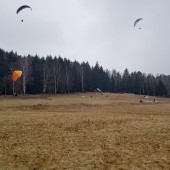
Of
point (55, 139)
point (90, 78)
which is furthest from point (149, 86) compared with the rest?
point (55, 139)

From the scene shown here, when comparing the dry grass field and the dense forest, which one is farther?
the dense forest

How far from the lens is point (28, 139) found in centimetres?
1773

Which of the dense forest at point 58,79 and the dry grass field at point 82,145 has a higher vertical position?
the dense forest at point 58,79

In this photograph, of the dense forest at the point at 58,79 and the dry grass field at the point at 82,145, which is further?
the dense forest at the point at 58,79

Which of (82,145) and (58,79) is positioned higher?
(58,79)

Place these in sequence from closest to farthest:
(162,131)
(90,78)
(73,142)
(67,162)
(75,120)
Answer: (67,162), (73,142), (162,131), (75,120), (90,78)

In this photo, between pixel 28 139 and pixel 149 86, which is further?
pixel 149 86

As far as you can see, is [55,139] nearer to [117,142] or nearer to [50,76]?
[117,142]

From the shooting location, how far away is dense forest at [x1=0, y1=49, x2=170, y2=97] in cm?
8494

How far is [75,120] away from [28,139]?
825 cm

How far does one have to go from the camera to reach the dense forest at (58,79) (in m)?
84.9

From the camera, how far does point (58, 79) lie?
94500 mm

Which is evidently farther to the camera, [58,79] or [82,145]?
[58,79]

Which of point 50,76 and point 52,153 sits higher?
point 50,76
